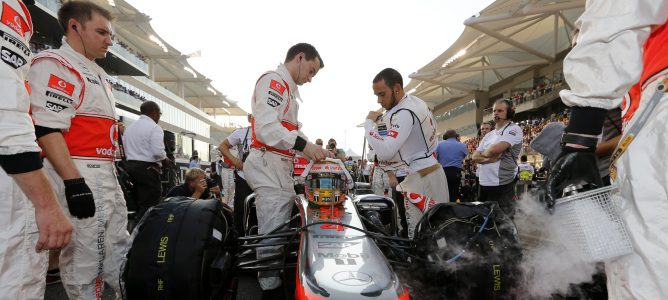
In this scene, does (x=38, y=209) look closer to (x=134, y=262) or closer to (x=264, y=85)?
(x=134, y=262)

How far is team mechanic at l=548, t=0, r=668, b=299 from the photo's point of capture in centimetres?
100

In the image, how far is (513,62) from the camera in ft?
91.2

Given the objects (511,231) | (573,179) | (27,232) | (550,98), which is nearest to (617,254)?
(573,179)

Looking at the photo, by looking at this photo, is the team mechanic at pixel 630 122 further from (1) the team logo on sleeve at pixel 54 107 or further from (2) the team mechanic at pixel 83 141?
(1) the team logo on sleeve at pixel 54 107

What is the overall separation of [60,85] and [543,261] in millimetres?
2474

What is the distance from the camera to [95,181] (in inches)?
79.0

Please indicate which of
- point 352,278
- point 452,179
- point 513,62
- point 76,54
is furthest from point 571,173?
point 513,62

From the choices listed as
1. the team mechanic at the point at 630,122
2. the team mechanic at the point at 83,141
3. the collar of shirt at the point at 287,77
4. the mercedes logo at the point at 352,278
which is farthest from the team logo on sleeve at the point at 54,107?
the team mechanic at the point at 630,122

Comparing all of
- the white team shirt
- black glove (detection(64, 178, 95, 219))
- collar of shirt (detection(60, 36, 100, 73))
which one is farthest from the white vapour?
the white team shirt

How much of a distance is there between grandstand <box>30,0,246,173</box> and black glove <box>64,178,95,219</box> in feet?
25.8

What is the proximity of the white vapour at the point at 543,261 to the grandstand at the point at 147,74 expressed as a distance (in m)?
9.11

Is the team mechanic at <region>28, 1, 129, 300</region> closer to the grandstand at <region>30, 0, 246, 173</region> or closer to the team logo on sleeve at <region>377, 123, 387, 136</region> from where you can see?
the team logo on sleeve at <region>377, 123, 387, 136</region>

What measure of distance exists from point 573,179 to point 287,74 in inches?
Result: 82.8

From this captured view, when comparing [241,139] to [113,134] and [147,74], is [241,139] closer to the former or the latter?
[113,134]
